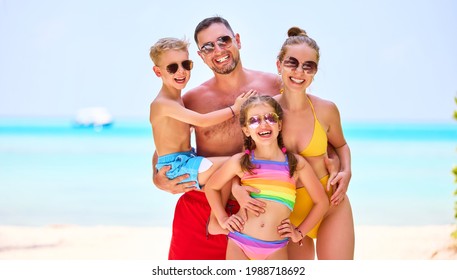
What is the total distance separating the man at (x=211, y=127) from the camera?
517 cm

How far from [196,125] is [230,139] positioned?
1.07ft

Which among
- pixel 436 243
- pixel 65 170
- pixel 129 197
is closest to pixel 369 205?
pixel 436 243

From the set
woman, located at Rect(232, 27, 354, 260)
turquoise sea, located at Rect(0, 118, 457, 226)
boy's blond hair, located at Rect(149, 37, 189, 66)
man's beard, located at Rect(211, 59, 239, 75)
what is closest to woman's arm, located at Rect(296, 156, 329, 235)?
woman, located at Rect(232, 27, 354, 260)

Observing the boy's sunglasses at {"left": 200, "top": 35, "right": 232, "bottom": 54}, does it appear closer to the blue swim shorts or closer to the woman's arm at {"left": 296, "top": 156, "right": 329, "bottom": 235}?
the blue swim shorts

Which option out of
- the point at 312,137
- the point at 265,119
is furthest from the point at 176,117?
the point at 312,137

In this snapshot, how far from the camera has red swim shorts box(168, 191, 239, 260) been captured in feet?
17.9

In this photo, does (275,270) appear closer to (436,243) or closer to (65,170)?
(436,243)

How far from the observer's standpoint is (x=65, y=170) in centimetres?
2197

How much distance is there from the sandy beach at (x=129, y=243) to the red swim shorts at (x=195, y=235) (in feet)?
19.4

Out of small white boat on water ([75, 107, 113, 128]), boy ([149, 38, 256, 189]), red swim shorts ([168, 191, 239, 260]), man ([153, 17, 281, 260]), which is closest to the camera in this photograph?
boy ([149, 38, 256, 189])

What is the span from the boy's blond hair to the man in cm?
15

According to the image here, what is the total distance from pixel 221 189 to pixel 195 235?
77 centimetres

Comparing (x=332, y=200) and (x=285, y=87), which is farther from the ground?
(x=285, y=87)

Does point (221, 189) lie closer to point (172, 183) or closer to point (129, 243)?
point (172, 183)
